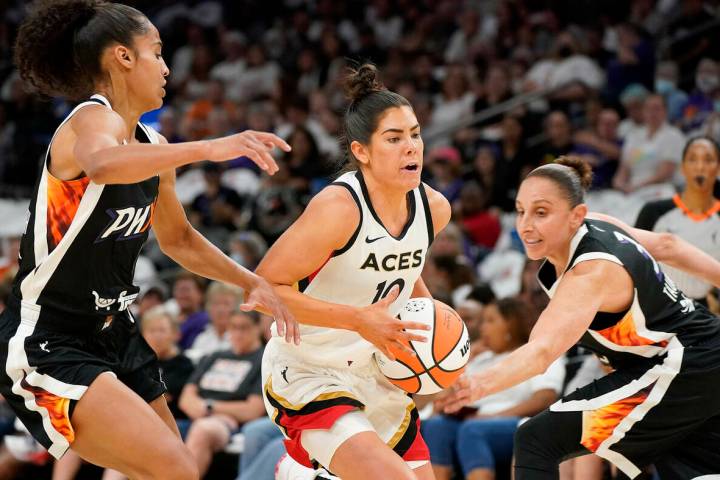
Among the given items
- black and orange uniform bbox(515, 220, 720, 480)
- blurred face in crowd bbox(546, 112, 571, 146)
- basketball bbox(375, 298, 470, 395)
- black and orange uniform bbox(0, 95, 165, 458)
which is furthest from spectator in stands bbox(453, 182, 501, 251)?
black and orange uniform bbox(0, 95, 165, 458)

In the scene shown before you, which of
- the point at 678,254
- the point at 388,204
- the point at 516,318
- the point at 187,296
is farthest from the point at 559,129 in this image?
the point at 388,204

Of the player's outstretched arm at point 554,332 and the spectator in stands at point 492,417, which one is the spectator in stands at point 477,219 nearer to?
the spectator in stands at point 492,417

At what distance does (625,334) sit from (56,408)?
217 cm

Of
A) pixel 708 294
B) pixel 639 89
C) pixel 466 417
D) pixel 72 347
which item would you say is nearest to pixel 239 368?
pixel 466 417

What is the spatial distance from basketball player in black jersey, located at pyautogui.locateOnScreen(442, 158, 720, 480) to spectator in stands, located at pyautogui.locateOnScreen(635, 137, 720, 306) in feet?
6.40

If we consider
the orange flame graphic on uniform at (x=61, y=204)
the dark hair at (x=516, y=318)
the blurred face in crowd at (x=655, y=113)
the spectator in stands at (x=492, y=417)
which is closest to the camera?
the orange flame graphic on uniform at (x=61, y=204)

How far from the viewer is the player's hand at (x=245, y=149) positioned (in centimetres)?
320

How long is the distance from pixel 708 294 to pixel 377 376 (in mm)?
2696

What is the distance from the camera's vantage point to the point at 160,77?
3766 mm

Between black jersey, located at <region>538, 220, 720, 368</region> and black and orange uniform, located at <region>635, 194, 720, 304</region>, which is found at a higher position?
black and orange uniform, located at <region>635, 194, 720, 304</region>

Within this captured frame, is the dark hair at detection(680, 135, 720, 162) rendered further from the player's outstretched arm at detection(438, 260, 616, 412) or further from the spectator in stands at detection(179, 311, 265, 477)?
the spectator in stands at detection(179, 311, 265, 477)

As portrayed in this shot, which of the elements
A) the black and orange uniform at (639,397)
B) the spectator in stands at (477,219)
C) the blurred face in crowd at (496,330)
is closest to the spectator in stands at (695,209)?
the blurred face in crowd at (496,330)

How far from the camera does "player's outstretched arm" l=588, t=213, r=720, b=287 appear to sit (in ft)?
14.6

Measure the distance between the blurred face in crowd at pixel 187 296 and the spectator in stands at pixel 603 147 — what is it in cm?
351
